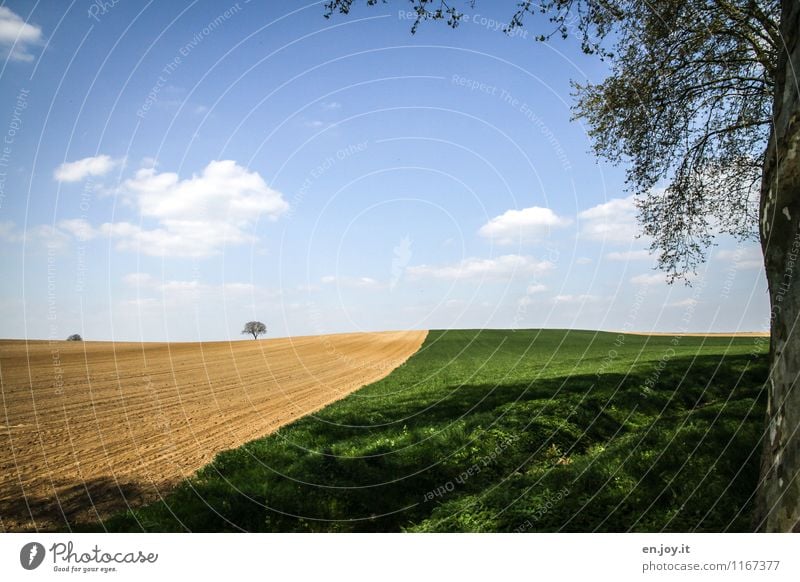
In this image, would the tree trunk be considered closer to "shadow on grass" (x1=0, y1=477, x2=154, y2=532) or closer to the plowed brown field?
"shadow on grass" (x1=0, y1=477, x2=154, y2=532)

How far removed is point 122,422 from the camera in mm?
17500

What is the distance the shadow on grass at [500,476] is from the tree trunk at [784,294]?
101 centimetres

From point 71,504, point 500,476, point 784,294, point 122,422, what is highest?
point 784,294

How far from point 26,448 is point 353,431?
31.6 ft

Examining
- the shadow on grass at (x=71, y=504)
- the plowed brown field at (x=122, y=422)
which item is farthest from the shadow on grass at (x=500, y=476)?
the plowed brown field at (x=122, y=422)

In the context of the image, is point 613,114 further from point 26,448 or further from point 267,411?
point 26,448

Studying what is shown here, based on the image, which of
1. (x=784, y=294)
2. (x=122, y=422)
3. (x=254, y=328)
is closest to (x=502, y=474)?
(x=784, y=294)

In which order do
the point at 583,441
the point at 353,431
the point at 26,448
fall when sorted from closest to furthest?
1. the point at 583,441
2. the point at 353,431
3. the point at 26,448

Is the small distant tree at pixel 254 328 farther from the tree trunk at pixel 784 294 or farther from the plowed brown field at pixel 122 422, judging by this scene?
the tree trunk at pixel 784 294

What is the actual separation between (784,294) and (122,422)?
19.2 m

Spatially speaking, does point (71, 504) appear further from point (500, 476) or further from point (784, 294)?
point (784, 294)

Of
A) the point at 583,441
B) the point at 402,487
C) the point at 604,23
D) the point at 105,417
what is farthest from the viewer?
the point at 105,417
